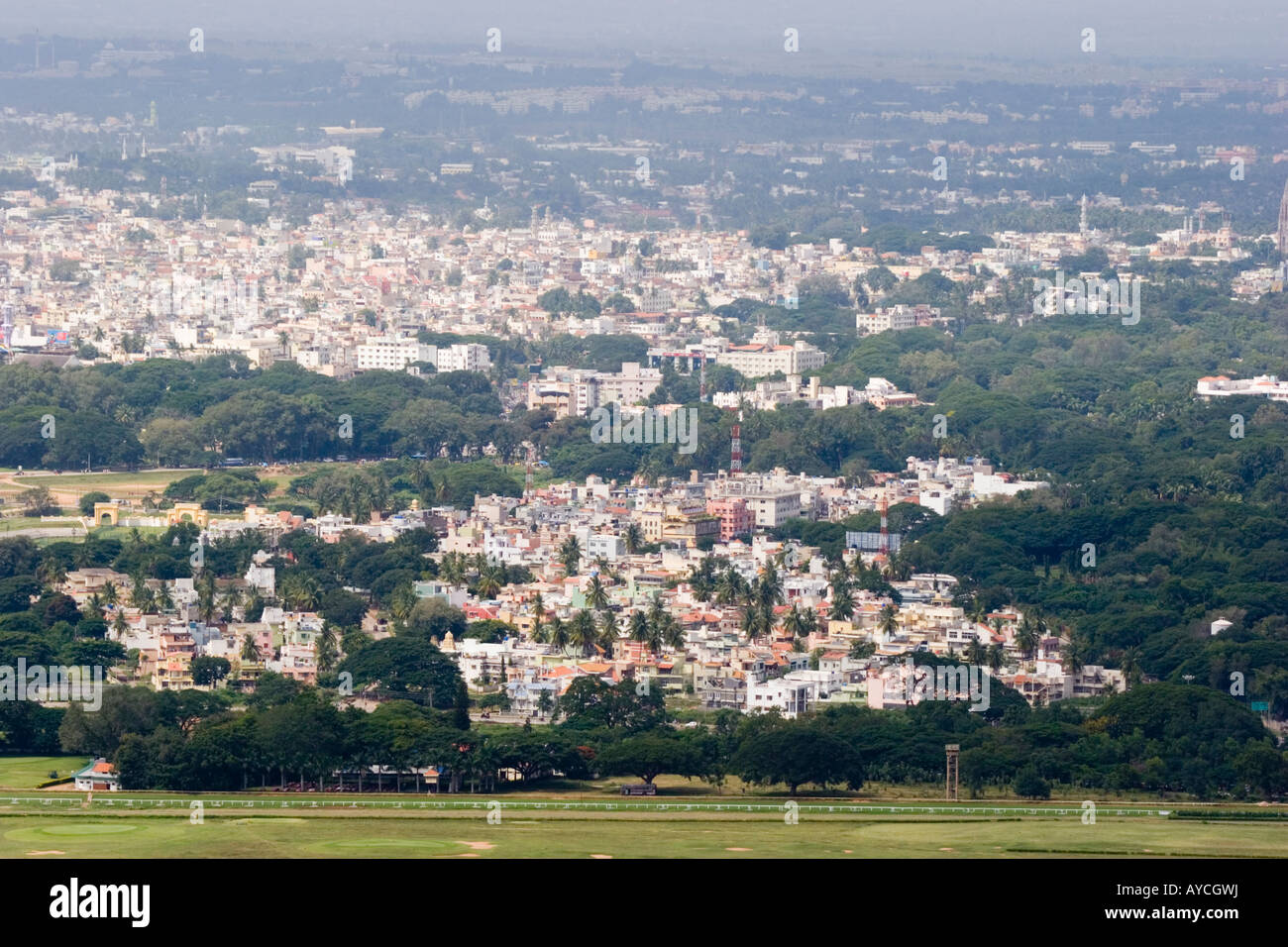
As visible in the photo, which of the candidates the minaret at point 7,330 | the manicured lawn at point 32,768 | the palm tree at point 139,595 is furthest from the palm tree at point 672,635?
the minaret at point 7,330

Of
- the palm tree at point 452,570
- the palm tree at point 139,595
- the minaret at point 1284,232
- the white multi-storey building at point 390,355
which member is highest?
the minaret at point 1284,232

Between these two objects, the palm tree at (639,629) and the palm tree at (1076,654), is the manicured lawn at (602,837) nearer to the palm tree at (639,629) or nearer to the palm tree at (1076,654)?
the palm tree at (1076,654)

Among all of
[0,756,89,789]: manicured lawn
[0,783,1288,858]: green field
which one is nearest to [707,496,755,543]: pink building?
[0,756,89,789]: manicured lawn

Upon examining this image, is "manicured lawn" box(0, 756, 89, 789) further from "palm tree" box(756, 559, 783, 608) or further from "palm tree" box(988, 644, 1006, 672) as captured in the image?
Answer: "palm tree" box(756, 559, 783, 608)

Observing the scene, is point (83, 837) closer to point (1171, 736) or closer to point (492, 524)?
point (1171, 736)

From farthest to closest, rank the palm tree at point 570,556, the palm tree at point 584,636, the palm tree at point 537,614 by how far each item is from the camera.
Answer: the palm tree at point 570,556
the palm tree at point 537,614
the palm tree at point 584,636

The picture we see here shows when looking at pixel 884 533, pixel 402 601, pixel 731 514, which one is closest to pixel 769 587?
pixel 402 601

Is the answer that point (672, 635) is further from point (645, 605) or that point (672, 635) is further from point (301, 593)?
point (301, 593)
